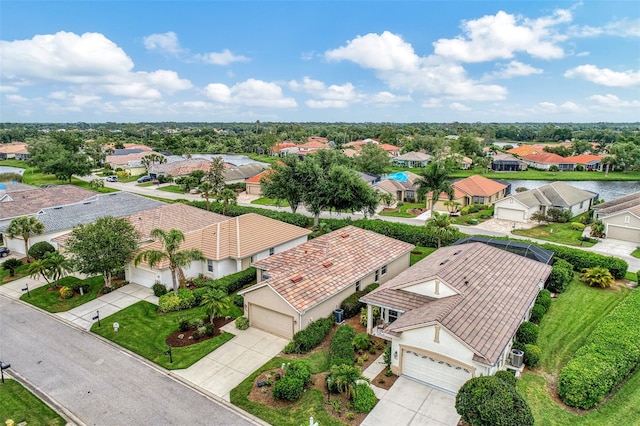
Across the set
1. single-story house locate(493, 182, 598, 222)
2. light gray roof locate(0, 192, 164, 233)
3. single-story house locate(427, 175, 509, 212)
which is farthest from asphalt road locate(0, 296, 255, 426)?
single-story house locate(427, 175, 509, 212)

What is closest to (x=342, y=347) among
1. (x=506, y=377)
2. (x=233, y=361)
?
(x=233, y=361)

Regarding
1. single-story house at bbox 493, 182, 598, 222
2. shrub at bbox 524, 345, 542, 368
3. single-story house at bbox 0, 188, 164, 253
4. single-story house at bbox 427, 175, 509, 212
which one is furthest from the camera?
single-story house at bbox 427, 175, 509, 212

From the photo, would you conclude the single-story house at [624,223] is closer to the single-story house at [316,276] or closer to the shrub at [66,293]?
the single-story house at [316,276]

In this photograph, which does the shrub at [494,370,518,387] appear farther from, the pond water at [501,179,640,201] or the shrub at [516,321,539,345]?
the pond water at [501,179,640,201]

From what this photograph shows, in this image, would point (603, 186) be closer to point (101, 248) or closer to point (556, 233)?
point (556, 233)

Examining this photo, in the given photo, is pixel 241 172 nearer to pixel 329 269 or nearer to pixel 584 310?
pixel 329 269

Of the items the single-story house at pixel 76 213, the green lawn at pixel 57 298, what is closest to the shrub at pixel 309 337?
the green lawn at pixel 57 298

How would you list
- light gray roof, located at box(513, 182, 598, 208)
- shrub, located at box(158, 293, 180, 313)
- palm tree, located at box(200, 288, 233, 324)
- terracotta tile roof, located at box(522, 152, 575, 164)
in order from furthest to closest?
terracotta tile roof, located at box(522, 152, 575, 164), light gray roof, located at box(513, 182, 598, 208), shrub, located at box(158, 293, 180, 313), palm tree, located at box(200, 288, 233, 324)
